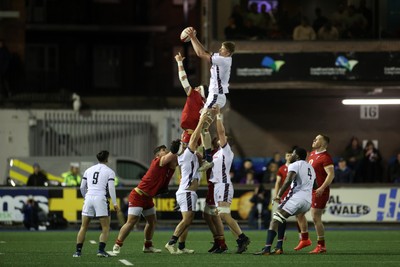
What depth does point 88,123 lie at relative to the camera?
4416 centimetres

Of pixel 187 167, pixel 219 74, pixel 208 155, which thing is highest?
pixel 219 74

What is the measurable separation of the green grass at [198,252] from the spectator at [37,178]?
4658 mm

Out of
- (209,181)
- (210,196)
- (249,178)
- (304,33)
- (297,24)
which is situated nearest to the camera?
(209,181)

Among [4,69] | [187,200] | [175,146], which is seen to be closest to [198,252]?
[187,200]

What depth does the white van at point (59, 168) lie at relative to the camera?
3878 cm

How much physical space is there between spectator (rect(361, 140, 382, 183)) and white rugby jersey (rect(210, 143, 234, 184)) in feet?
55.4

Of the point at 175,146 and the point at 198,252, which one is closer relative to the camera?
the point at 175,146

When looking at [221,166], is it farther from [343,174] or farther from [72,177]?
[343,174]

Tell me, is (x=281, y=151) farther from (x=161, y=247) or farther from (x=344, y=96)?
(x=161, y=247)

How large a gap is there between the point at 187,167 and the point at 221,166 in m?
0.63

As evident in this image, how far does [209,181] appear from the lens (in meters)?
23.3

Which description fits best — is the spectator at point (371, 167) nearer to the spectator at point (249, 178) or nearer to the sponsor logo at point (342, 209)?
the sponsor logo at point (342, 209)

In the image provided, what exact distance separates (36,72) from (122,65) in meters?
5.97

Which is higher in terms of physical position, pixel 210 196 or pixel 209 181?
pixel 209 181
